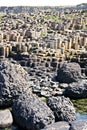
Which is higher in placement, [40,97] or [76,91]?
[76,91]

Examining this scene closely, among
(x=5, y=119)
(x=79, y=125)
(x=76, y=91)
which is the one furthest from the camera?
(x=76, y=91)

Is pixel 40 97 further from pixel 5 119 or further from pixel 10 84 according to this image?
pixel 5 119

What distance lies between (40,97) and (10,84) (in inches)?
86.8

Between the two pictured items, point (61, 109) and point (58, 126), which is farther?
point (61, 109)

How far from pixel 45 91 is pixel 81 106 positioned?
101 inches

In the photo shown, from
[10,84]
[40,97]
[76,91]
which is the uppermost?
[10,84]

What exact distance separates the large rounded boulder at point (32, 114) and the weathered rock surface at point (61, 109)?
0.65 m

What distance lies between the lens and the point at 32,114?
63.0ft

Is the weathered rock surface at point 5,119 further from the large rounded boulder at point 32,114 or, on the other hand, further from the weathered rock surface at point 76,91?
the weathered rock surface at point 76,91

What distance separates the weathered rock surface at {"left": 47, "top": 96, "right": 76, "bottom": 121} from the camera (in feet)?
65.6

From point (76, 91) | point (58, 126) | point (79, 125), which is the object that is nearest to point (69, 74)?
point (76, 91)

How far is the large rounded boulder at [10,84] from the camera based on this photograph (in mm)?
22453

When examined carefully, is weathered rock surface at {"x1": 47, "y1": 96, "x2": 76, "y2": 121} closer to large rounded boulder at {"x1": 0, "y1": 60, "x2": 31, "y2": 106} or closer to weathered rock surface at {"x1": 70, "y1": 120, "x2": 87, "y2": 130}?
weathered rock surface at {"x1": 70, "y1": 120, "x2": 87, "y2": 130}

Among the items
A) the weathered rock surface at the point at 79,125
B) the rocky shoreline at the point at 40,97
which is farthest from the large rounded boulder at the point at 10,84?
the weathered rock surface at the point at 79,125
